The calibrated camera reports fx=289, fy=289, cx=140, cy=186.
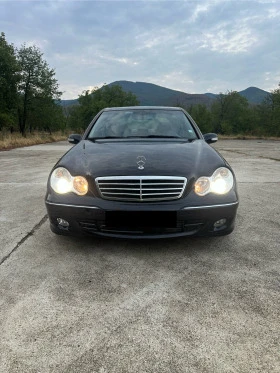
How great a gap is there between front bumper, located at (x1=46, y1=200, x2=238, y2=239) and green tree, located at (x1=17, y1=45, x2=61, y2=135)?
36.2 metres

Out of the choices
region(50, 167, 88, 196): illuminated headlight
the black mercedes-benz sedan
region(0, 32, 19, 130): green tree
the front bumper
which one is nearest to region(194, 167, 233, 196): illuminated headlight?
the black mercedes-benz sedan

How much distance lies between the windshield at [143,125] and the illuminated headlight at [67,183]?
1.09m

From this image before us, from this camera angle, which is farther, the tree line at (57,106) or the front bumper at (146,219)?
the tree line at (57,106)

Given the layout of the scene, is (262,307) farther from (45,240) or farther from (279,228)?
(45,240)

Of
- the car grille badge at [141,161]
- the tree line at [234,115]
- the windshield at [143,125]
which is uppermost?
the tree line at [234,115]

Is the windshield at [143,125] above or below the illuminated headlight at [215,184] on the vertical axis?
above

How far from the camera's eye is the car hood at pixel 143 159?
8.28ft

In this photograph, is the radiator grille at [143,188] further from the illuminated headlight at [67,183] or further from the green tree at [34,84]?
the green tree at [34,84]

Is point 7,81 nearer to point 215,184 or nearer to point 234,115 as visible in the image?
point 215,184

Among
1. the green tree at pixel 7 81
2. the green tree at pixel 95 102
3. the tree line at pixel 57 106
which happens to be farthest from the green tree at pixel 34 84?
the green tree at pixel 95 102

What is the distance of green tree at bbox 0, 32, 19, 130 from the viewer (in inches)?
977

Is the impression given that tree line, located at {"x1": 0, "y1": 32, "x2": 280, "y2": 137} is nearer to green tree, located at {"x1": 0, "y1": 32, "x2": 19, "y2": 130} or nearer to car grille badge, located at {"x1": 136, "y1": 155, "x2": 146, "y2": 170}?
green tree, located at {"x1": 0, "y1": 32, "x2": 19, "y2": 130}

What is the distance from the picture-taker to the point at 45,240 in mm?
2904

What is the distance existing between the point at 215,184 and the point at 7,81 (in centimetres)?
2786
